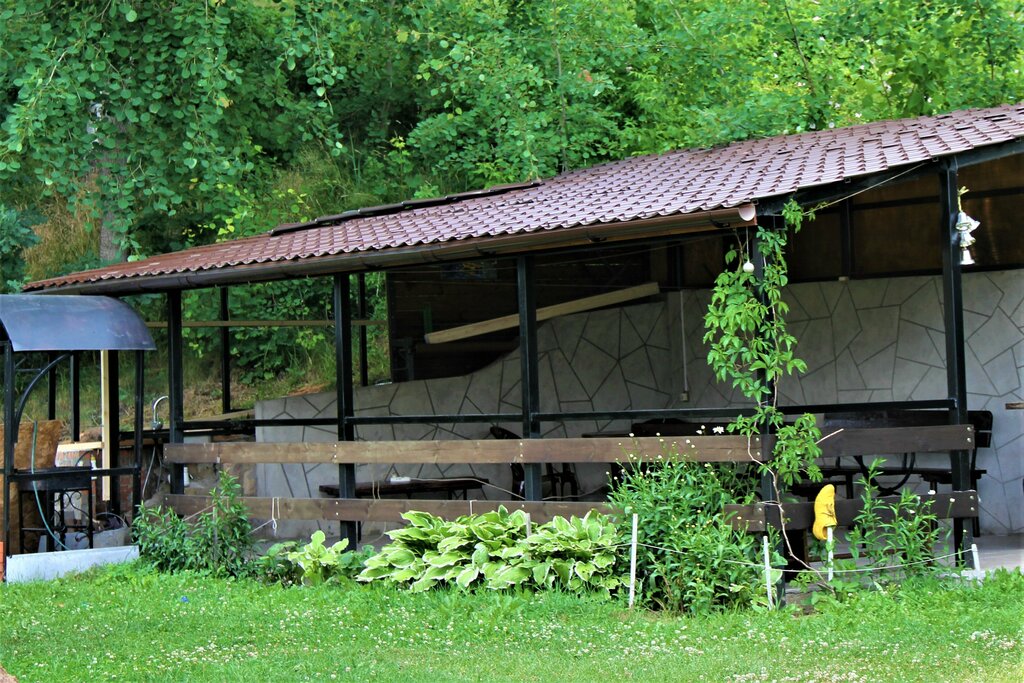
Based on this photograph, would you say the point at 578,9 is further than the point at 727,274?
Yes

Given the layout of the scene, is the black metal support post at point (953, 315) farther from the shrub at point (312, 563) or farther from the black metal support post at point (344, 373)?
the black metal support post at point (344, 373)

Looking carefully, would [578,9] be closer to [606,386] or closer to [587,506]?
[606,386]

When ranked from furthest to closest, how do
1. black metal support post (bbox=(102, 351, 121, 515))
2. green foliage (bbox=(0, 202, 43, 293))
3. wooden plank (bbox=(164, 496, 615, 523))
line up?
green foliage (bbox=(0, 202, 43, 293)) → black metal support post (bbox=(102, 351, 121, 515)) → wooden plank (bbox=(164, 496, 615, 523))

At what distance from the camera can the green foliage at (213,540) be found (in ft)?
35.0

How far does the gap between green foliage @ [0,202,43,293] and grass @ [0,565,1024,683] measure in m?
10.0

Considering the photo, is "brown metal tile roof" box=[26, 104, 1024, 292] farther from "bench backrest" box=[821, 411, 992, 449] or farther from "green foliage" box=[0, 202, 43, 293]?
"green foliage" box=[0, 202, 43, 293]

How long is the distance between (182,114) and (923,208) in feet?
31.9

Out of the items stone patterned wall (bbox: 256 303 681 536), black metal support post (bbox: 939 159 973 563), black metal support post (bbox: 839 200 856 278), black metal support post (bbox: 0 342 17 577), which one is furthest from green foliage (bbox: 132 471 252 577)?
black metal support post (bbox: 839 200 856 278)

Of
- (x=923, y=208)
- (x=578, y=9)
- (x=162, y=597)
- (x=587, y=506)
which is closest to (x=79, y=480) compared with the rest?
(x=162, y=597)

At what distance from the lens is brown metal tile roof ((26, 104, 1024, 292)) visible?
28.8 ft

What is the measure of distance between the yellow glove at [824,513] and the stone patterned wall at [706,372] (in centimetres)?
406

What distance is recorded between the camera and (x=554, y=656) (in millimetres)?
7109

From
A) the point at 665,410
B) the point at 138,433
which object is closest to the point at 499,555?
the point at 665,410

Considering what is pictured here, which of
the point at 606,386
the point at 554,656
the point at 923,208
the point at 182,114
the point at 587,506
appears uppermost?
the point at 182,114
